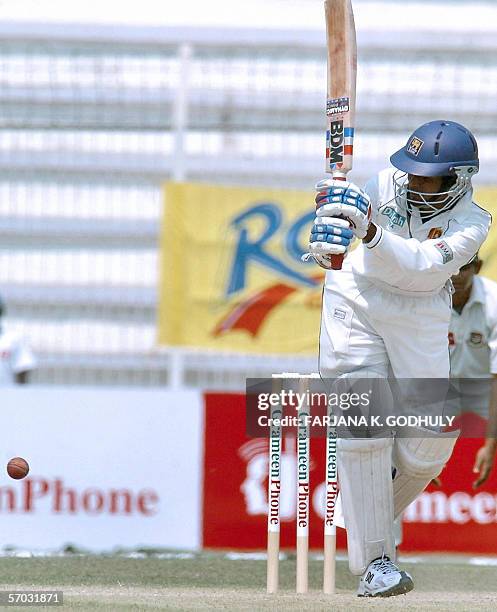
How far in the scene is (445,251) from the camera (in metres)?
4.39

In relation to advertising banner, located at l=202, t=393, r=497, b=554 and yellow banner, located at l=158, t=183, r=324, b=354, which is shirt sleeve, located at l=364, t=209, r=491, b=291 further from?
yellow banner, located at l=158, t=183, r=324, b=354

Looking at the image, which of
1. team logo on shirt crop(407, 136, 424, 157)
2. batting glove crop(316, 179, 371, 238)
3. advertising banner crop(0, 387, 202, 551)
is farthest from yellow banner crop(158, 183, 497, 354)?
batting glove crop(316, 179, 371, 238)

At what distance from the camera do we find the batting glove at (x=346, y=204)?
412 centimetres

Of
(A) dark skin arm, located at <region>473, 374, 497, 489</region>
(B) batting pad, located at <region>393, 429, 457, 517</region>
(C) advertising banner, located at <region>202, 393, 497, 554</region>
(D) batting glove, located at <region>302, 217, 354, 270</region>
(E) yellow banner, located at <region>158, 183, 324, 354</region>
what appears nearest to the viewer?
(D) batting glove, located at <region>302, 217, 354, 270</region>

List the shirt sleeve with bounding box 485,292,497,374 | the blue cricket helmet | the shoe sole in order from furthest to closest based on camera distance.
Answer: the shirt sleeve with bounding box 485,292,497,374 < the blue cricket helmet < the shoe sole

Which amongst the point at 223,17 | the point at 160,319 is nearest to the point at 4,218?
the point at 160,319

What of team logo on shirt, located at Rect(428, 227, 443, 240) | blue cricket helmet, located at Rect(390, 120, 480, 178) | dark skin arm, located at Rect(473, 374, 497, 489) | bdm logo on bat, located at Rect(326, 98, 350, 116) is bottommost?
dark skin arm, located at Rect(473, 374, 497, 489)

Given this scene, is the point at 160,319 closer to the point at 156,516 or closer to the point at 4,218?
the point at 4,218

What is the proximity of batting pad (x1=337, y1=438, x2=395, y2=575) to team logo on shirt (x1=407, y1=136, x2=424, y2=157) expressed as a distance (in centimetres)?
94

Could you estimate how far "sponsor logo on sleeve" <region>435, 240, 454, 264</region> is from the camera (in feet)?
14.4

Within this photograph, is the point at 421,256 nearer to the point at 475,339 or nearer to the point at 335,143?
the point at 335,143

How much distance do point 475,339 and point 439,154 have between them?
174 cm

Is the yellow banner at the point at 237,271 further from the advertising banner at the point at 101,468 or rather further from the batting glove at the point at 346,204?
the batting glove at the point at 346,204

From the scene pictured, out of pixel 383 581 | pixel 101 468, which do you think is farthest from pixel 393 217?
pixel 101 468
